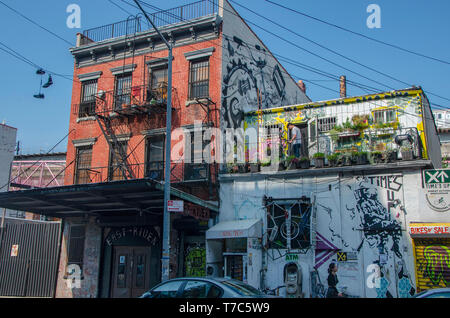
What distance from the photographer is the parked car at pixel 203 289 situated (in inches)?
382

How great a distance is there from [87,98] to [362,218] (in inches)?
645

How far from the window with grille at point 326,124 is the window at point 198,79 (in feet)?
18.3

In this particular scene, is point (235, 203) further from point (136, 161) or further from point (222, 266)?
point (136, 161)

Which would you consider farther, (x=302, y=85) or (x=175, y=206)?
(x=302, y=85)

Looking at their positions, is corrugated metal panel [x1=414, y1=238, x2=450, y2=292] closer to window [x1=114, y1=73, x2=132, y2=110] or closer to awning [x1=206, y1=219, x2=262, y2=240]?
awning [x1=206, y1=219, x2=262, y2=240]

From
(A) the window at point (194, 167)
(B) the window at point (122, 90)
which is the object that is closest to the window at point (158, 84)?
(B) the window at point (122, 90)

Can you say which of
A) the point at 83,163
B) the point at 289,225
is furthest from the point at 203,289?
the point at 83,163

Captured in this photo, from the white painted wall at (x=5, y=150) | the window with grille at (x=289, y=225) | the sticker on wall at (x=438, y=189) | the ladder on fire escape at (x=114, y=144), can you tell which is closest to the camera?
the sticker on wall at (x=438, y=189)

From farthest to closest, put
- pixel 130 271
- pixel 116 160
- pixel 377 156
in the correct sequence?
1. pixel 116 160
2. pixel 130 271
3. pixel 377 156

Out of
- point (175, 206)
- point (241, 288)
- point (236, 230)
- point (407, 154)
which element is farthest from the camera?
point (236, 230)

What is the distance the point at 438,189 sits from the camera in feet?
50.6

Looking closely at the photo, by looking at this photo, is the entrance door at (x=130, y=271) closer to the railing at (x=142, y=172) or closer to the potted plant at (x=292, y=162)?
the railing at (x=142, y=172)

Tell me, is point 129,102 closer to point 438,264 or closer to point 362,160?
point 362,160

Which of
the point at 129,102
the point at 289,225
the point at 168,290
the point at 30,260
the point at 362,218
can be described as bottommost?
the point at 168,290
